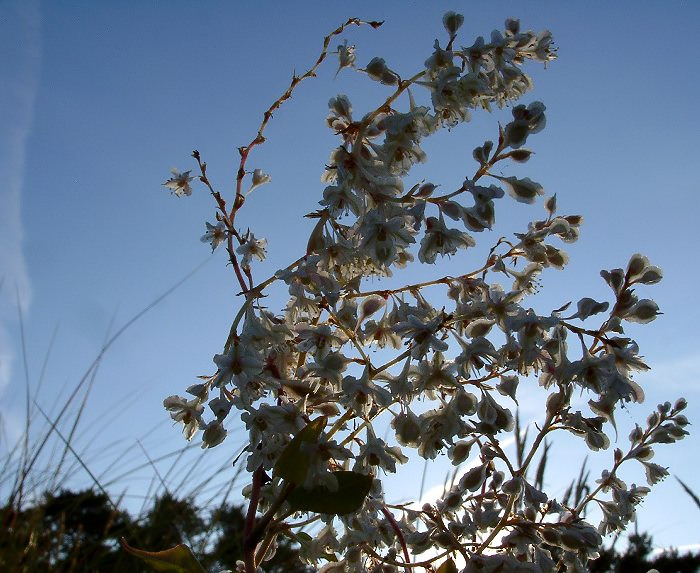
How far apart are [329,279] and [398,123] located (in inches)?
12.3

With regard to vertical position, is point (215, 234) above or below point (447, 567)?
above

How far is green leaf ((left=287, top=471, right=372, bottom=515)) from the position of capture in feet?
3.74

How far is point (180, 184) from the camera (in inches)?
63.6

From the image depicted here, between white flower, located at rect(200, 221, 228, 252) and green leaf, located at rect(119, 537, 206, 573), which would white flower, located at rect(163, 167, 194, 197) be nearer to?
white flower, located at rect(200, 221, 228, 252)

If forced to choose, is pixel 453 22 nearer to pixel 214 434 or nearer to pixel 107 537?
pixel 214 434

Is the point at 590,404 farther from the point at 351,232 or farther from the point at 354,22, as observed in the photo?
the point at 354,22

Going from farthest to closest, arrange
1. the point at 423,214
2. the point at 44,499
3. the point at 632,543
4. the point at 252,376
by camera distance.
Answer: the point at 632,543 → the point at 44,499 → the point at 423,214 → the point at 252,376

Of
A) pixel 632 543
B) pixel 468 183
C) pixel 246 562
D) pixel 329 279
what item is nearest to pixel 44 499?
pixel 246 562

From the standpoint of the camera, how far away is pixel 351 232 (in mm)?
1276

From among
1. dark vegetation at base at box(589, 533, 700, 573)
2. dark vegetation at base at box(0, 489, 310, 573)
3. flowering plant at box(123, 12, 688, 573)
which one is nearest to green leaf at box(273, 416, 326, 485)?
flowering plant at box(123, 12, 688, 573)

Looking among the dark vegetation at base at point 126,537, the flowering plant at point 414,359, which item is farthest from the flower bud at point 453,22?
the dark vegetation at base at point 126,537

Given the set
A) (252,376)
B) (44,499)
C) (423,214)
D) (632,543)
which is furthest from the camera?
(632,543)

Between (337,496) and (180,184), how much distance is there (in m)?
0.83

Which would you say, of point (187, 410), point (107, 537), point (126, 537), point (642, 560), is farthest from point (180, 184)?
point (642, 560)
